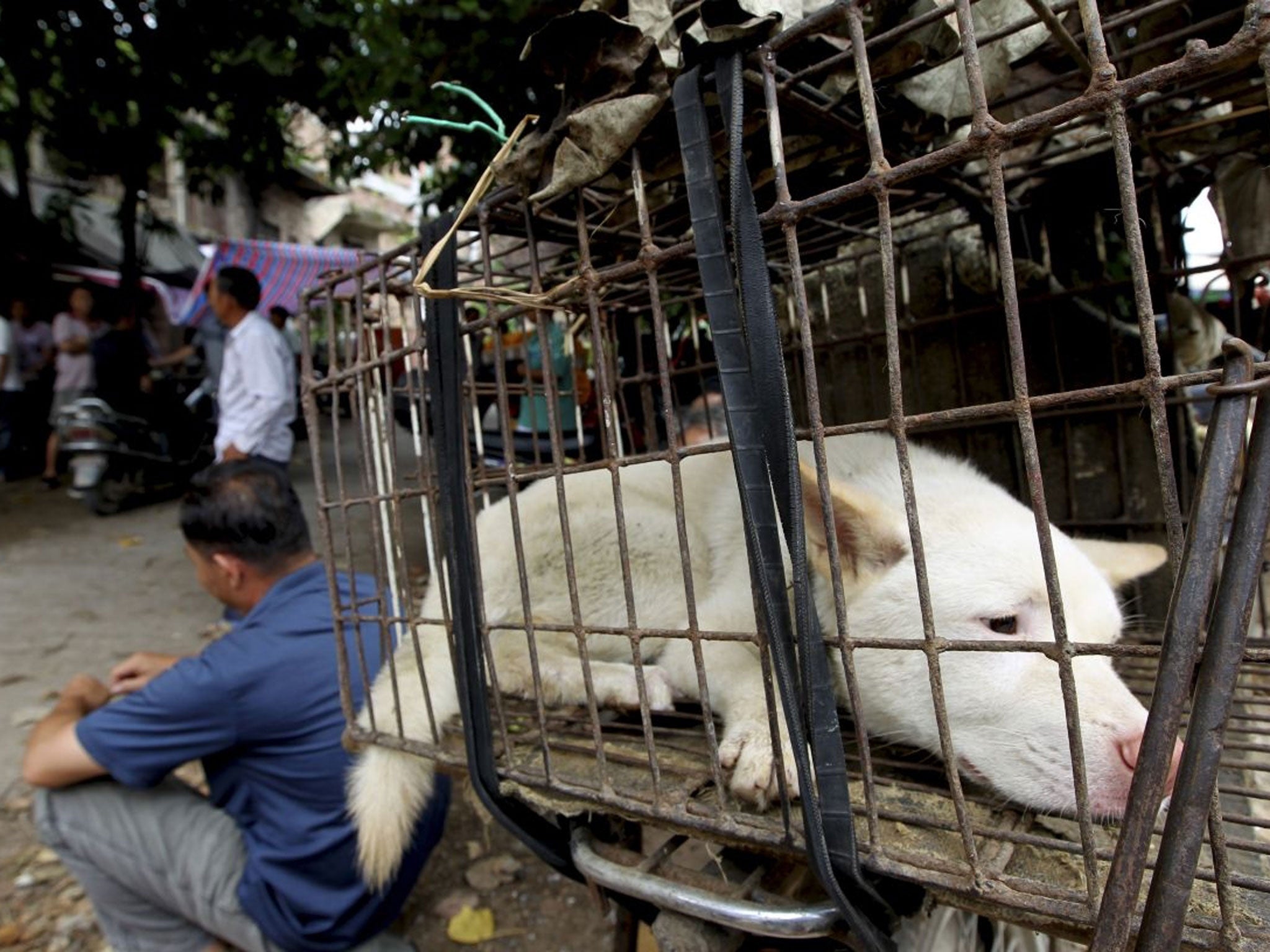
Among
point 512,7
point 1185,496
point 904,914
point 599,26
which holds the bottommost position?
point 904,914

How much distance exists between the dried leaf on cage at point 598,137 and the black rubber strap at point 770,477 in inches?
4.0

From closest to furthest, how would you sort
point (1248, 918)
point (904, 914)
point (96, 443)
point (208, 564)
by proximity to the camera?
point (1248, 918) → point (904, 914) → point (208, 564) → point (96, 443)

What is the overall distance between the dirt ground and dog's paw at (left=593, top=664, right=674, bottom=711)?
429mm

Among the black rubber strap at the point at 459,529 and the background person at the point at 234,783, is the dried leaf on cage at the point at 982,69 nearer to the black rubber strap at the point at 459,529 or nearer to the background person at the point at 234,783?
the black rubber strap at the point at 459,529

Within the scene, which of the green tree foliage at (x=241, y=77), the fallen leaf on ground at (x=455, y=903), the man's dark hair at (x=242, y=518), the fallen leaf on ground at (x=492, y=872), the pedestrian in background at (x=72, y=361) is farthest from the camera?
the pedestrian in background at (x=72, y=361)

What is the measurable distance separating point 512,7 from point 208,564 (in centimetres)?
314

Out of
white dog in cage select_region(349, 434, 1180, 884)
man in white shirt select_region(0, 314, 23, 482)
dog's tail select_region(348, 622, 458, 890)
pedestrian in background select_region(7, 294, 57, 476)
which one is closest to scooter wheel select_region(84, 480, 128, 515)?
man in white shirt select_region(0, 314, 23, 482)

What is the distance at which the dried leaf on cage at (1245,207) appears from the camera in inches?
80.4

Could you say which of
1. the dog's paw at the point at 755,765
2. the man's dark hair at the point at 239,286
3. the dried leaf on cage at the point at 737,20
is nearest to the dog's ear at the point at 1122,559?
the dog's paw at the point at 755,765

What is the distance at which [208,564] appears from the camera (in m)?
2.84

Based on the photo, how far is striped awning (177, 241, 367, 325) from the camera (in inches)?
422

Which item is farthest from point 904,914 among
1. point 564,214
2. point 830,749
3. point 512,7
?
point 512,7

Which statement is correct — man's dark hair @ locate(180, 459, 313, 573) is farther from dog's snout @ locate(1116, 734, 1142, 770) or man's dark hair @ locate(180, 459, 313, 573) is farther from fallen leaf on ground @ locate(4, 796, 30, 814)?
dog's snout @ locate(1116, 734, 1142, 770)

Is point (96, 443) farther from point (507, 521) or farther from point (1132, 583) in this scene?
point (1132, 583)
